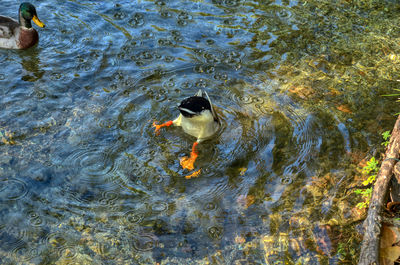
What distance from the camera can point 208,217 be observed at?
14.3 feet

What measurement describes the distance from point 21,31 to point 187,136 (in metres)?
3.69

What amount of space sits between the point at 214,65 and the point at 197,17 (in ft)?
5.54

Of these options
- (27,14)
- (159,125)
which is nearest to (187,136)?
(159,125)

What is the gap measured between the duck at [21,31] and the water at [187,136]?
0.60 feet

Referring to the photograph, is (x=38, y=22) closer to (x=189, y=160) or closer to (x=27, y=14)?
(x=27, y=14)

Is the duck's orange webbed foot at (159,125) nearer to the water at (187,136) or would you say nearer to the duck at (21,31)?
the water at (187,136)

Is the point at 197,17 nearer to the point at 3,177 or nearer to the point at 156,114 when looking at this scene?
the point at 156,114

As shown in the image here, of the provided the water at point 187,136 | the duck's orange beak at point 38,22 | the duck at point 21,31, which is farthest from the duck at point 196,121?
the duck's orange beak at point 38,22

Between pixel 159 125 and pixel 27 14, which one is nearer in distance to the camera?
pixel 159 125

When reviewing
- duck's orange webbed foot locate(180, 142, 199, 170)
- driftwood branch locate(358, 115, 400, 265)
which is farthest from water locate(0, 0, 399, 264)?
driftwood branch locate(358, 115, 400, 265)

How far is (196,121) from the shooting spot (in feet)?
17.2

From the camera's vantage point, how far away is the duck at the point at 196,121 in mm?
5012

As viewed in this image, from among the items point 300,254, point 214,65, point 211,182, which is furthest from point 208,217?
point 214,65

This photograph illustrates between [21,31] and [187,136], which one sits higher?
[21,31]
